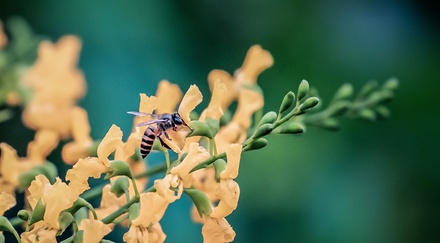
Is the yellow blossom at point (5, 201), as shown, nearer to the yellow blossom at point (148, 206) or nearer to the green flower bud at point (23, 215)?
the green flower bud at point (23, 215)

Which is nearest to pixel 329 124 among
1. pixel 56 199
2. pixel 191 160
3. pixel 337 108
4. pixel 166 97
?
pixel 337 108

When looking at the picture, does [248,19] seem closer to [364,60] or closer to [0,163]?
[364,60]

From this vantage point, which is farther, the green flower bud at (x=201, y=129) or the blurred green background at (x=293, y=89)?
the blurred green background at (x=293, y=89)

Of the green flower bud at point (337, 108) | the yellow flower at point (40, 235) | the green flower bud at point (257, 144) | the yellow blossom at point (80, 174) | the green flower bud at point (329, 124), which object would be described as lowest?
the yellow flower at point (40, 235)

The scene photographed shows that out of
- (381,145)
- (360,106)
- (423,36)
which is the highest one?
(423,36)

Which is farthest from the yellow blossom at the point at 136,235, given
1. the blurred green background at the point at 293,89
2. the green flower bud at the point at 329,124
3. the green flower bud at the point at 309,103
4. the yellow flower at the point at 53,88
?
the blurred green background at the point at 293,89

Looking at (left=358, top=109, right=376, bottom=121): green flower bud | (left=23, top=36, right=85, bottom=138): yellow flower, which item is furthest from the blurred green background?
(left=358, top=109, right=376, bottom=121): green flower bud

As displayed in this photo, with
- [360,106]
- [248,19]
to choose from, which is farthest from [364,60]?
[360,106]
